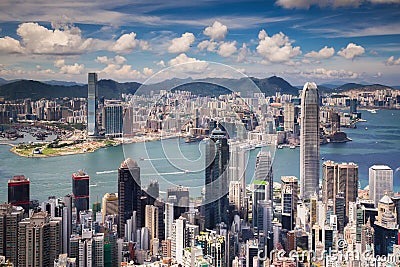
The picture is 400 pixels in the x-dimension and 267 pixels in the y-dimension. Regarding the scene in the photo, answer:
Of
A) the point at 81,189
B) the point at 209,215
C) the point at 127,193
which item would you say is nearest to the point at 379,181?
the point at 209,215

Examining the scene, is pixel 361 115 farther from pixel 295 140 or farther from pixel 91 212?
pixel 91 212

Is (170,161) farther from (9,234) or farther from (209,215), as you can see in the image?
(9,234)

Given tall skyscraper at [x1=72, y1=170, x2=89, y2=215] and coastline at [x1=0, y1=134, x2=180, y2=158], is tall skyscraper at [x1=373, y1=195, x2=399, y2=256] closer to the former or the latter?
coastline at [x1=0, y1=134, x2=180, y2=158]

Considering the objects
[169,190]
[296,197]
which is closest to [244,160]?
[169,190]

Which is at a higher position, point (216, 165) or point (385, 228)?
point (216, 165)

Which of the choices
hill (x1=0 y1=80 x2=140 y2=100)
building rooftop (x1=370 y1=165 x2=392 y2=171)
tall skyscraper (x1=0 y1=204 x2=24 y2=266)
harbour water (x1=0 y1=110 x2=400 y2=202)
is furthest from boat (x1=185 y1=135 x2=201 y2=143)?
building rooftop (x1=370 y1=165 x2=392 y2=171)
